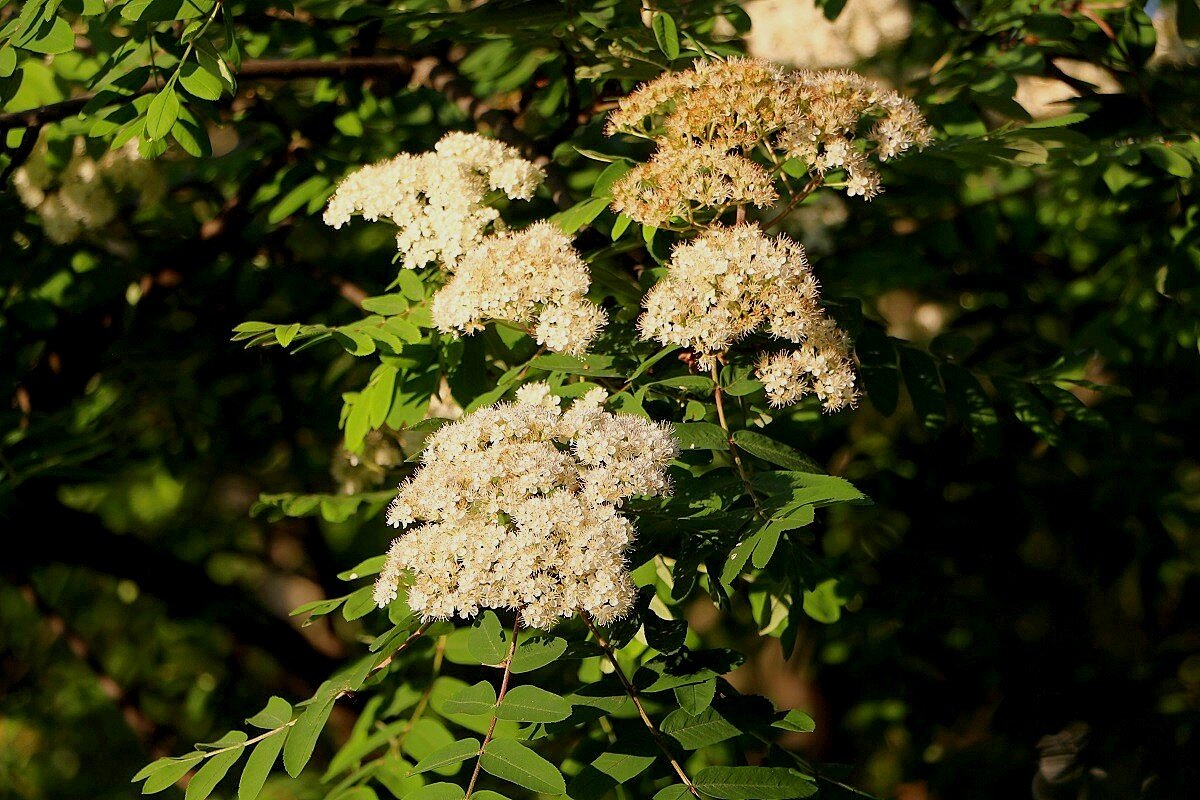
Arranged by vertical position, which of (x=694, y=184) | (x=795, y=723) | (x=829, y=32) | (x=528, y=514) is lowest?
(x=829, y=32)

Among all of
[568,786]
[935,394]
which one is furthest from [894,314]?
[568,786]

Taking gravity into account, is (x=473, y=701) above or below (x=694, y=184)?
Answer: below

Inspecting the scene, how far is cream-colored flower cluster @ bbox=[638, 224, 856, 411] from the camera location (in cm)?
164

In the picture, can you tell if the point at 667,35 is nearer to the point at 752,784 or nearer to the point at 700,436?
the point at 700,436

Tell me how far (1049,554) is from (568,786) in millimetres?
2446

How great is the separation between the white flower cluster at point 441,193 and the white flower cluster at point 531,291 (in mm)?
141

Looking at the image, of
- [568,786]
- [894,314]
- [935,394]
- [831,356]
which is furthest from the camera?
[894,314]

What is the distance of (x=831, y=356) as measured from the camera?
1715mm

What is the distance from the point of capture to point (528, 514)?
4.59 feet

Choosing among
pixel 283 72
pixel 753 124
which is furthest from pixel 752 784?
pixel 283 72

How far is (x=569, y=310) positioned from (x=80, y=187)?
170 centimetres

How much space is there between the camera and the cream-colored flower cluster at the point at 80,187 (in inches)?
112

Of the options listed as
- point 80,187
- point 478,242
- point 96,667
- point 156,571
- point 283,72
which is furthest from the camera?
point 96,667

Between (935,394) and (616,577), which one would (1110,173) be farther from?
(616,577)
